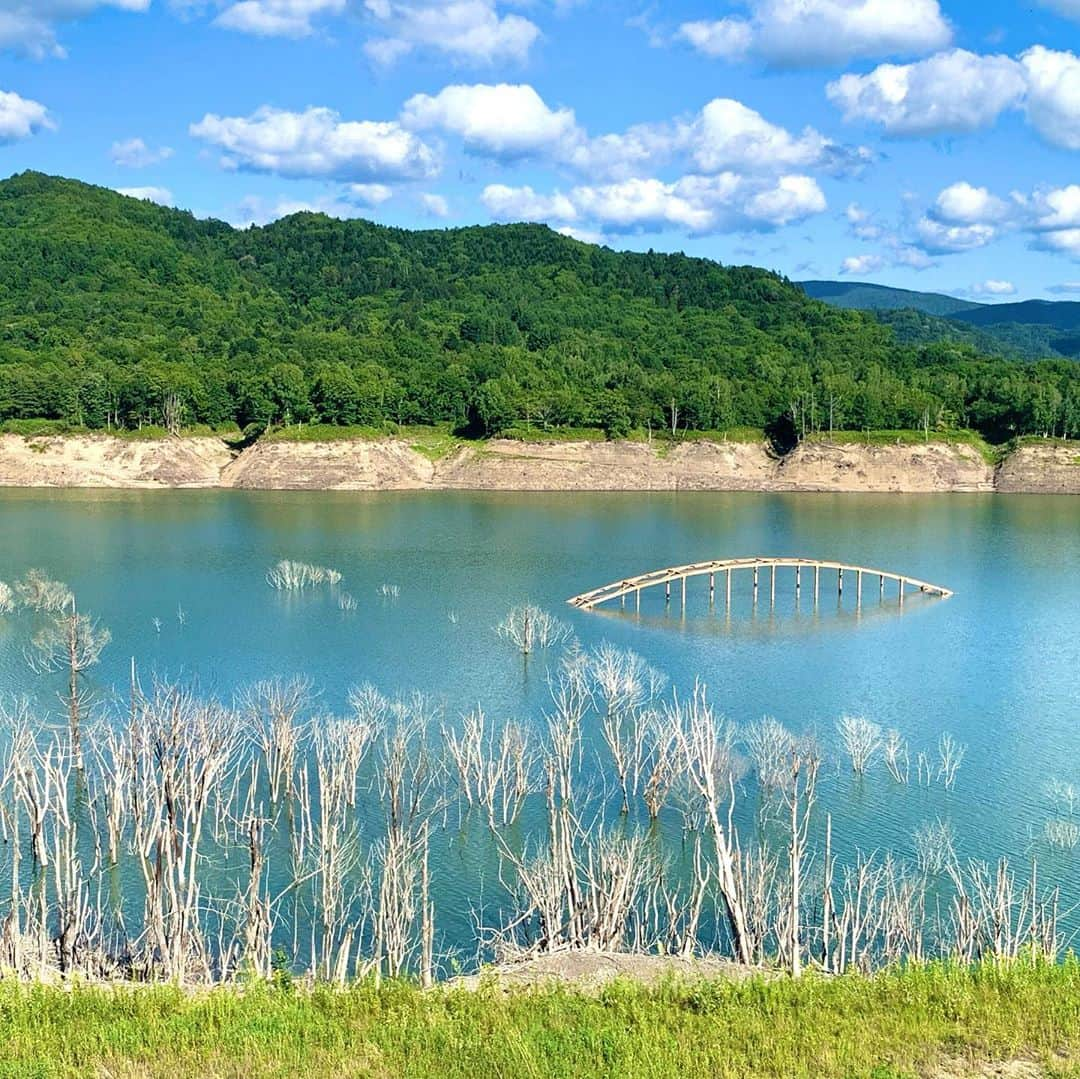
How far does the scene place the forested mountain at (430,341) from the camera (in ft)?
324

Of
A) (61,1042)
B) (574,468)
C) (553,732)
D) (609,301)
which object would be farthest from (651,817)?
(609,301)

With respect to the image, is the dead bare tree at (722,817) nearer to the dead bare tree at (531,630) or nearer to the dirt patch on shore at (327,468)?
the dead bare tree at (531,630)

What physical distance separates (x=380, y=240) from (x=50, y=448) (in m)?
111

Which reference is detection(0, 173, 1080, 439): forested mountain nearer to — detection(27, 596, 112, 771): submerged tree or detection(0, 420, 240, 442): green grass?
detection(0, 420, 240, 442): green grass

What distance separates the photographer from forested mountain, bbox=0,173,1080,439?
3890 inches

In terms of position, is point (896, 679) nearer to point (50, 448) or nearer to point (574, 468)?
point (574, 468)

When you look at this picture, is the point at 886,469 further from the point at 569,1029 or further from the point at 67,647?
the point at 569,1029

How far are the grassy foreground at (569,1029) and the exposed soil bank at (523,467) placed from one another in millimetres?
79226

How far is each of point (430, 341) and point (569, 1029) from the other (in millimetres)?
125126

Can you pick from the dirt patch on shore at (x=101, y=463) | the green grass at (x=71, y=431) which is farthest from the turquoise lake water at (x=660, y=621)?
the green grass at (x=71, y=431)

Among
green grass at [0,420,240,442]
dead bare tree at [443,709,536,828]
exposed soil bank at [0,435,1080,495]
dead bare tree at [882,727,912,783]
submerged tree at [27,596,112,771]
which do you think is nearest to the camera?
dead bare tree at [443,709,536,828]

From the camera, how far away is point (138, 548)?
189ft

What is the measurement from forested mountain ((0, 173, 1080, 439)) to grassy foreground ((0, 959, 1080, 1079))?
278ft

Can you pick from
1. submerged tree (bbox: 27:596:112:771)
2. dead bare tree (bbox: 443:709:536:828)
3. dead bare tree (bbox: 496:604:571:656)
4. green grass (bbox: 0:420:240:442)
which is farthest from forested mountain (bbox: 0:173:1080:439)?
dead bare tree (bbox: 443:709:536:828)
